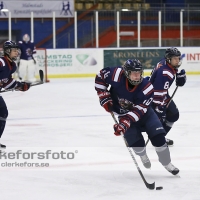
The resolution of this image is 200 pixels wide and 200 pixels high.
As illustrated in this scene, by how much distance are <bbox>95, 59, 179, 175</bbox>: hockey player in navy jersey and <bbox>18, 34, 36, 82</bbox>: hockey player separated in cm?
886

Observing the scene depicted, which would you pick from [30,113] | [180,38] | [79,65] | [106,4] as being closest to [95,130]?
[30,113]

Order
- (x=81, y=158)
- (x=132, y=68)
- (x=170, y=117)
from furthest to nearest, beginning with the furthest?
1. (x=170, y=117)
2. (x=81, y=158)
3. (x=132, y=68)

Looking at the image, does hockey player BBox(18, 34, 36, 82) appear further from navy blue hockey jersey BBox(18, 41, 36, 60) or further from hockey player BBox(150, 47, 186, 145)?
hockey player BBox(150, 47, 186, 145)

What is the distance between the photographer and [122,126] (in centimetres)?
425

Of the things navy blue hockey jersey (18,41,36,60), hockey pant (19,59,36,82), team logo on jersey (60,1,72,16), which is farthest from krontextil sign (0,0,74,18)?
hockey pant (19,59,36,82)

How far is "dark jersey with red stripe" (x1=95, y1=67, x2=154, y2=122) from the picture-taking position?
14.2 feet

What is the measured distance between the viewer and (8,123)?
736 centimetres

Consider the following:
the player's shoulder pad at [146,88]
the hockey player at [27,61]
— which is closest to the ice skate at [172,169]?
the player's shoulder pad at [146,88]

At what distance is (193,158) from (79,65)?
9336mm

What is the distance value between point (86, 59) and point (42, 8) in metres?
2.39

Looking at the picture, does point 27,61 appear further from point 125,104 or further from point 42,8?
point 125,104

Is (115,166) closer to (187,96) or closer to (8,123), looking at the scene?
(8,123)

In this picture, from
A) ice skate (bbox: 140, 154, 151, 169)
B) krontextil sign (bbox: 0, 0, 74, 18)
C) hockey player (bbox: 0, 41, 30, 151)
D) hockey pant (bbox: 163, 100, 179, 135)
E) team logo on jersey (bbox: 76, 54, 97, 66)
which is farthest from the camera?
krontextil sign (bbox: 0, 0, 74, 18)

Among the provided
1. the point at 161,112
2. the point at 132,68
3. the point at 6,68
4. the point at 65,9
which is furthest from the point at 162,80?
the point at 65,9
